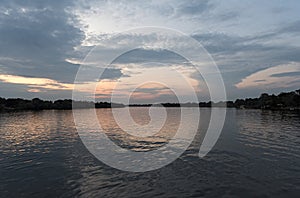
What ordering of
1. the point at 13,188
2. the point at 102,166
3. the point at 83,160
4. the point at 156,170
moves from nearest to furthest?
the point at 13,188 < the point at 156,170 < the point at 102,166 < the point at 83,160

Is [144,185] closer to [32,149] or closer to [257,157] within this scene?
[257,157]

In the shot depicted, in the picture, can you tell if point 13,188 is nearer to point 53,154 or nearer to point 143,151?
point 53,154

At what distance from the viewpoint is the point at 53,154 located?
26.4 m

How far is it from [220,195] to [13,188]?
13660mm

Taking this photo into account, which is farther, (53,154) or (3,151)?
(3,151)

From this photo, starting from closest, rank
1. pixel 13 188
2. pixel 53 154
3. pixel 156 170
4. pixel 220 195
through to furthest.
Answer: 1. pixel 220 195
2. pixel 13 188
3. pixel 156 170
4. pixel 53 154

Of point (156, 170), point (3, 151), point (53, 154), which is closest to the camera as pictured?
point (156, 170)

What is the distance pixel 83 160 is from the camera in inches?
930

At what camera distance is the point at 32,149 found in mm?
29141

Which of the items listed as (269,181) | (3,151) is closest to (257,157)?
(269,181)

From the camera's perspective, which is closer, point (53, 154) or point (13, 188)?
point (13, 188)

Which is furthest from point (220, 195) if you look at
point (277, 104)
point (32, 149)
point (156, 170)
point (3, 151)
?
point (277, 104)

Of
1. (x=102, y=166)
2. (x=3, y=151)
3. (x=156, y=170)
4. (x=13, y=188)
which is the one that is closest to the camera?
(x=13, y=188)

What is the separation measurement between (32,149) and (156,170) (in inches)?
687
